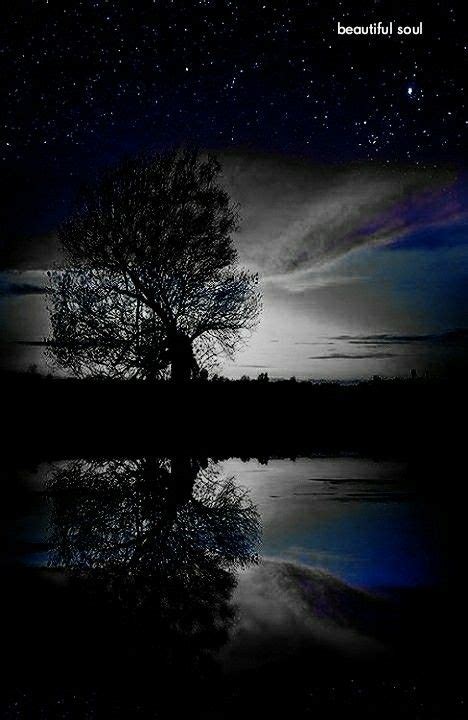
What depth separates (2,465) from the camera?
16.4 m

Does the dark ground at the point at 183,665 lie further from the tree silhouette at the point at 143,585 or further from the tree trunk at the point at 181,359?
the tree trunk at the point at 181,359

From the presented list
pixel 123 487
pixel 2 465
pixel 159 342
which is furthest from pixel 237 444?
pixel 159 342

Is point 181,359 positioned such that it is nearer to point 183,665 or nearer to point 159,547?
point 159,547

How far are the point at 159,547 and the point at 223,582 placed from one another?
1514mm

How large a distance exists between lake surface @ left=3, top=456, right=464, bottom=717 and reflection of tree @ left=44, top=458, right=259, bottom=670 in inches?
0.8

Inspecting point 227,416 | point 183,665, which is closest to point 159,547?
point 183,665

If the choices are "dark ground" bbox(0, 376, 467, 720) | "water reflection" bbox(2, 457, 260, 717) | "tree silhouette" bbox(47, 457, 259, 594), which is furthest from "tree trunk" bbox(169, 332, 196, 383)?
"dark ground" bbox(0, 376, 467, 720)

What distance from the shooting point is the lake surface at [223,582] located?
491cm

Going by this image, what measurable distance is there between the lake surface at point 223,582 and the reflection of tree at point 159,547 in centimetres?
2

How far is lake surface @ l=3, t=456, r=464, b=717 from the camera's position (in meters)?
4.91

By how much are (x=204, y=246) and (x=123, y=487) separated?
71.4 ft

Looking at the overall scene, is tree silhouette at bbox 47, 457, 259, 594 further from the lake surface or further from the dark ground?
the dark ground

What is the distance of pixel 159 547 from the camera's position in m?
8.21

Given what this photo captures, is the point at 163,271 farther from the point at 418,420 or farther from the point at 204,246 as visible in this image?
the point at 418,420
